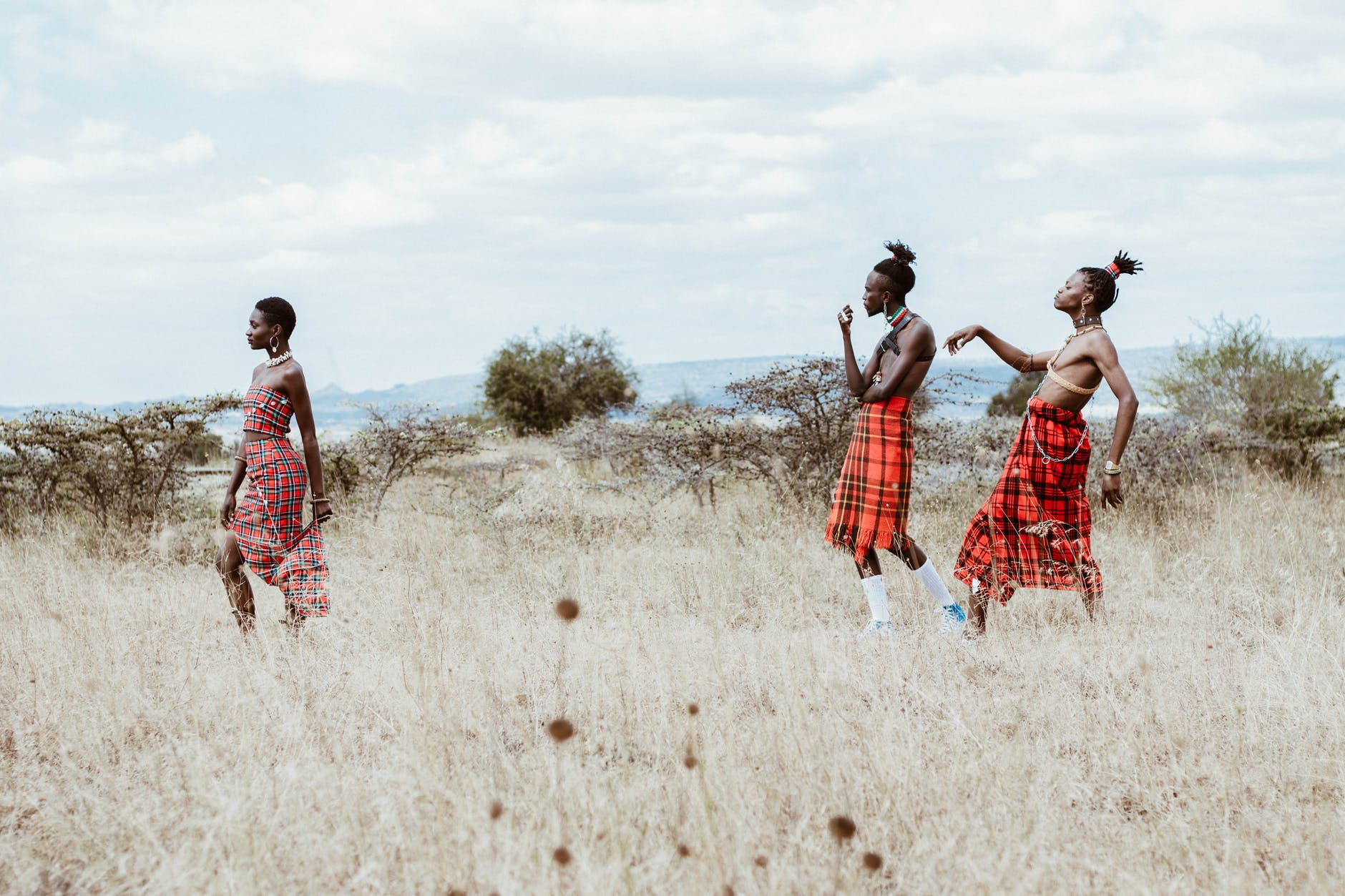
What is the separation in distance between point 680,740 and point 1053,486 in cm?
253

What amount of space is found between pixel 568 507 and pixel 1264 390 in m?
10.1

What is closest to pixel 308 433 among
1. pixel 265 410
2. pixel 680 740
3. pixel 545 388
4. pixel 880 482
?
pixel 265 410

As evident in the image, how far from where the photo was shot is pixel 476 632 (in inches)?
194

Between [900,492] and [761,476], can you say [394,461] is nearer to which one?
[761,476]

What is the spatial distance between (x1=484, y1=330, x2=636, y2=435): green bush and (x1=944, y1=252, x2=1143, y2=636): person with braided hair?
2214 cm

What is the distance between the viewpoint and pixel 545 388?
89.8 ft

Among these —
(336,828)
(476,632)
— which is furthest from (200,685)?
(336,828)

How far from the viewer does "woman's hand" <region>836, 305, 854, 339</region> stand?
504 centimetres

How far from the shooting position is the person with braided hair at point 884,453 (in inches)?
197

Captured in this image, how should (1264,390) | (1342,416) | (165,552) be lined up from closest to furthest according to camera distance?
(165,552) → (1342,416) → (1264,390)

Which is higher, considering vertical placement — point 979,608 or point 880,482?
point 880,482

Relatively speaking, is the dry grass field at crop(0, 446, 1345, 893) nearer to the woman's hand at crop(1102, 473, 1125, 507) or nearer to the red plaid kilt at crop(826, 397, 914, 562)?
the red plaid kilt at crop(826, 397, 914, 562)

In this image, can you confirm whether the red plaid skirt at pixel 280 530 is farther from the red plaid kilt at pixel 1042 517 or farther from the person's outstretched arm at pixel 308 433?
the red plaid kilt at pixel 1042 517

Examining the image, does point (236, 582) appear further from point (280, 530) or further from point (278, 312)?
point (278, 312)
